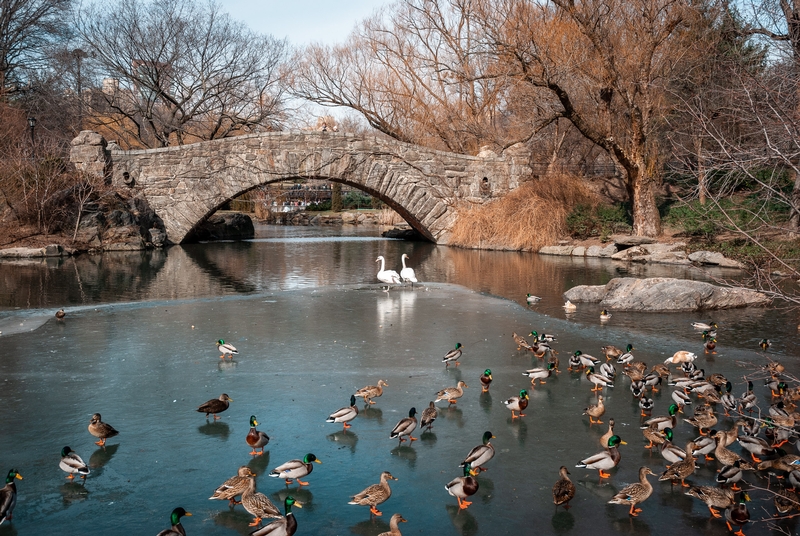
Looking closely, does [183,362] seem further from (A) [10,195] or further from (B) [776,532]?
(A) [10,195]

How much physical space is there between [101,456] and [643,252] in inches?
762

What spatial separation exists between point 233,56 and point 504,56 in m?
17.4

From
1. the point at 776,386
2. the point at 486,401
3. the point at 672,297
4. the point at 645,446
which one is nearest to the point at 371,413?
the point at 486,401

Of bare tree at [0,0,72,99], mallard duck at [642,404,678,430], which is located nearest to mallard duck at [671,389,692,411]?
mallard duck at [642,404,678,430]

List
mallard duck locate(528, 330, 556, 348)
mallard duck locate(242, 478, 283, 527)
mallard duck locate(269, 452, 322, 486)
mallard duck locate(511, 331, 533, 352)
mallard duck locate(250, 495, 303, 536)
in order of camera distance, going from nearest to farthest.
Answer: mallard duck locate(250, 495, 303, 536)
mallard duck locate(242, 478, 283, 527)
mallard duck locate(269, 452, 322, 486)
mallard duck locate(528, 330, 556, 348)
mallard duck locate(511, 331, 533, 352)

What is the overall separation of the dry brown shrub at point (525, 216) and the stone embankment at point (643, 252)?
1073 mm

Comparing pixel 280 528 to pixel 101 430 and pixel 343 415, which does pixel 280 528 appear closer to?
pixel 343 415

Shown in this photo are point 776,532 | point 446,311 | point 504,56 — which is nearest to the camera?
point 776,532

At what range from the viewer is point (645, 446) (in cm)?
699

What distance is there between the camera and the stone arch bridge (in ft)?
85.3

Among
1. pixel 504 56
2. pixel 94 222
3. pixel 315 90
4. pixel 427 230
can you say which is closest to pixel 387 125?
pixel 315 90

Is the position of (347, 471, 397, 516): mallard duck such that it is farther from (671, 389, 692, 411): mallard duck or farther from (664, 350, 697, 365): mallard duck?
(664, 350, 697, 365): mallard duck

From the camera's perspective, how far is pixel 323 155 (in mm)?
26375

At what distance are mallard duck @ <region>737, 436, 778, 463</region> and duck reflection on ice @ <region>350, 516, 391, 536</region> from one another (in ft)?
11.2
